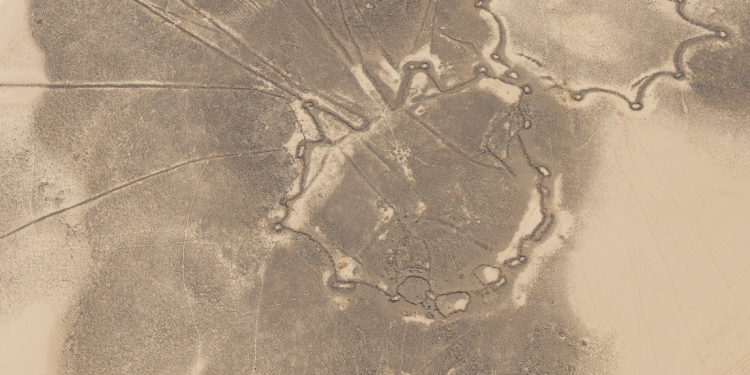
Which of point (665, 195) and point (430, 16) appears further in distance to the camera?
point (430, 16)

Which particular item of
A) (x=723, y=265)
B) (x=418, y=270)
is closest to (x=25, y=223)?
(x=418, y=270)

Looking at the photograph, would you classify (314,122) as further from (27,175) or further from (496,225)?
(27,175)

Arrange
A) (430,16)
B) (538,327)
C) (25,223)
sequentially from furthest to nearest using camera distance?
(430,16)
(25,223)
(538,327)

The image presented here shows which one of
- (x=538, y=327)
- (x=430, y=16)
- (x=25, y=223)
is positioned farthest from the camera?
(x=430, y=16)

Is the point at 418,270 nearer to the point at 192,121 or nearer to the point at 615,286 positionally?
the point at 615,286

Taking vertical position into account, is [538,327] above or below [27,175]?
below

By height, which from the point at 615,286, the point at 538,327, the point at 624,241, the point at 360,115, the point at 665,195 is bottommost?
the point at 538,327

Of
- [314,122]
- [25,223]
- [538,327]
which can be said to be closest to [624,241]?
[538,327]
